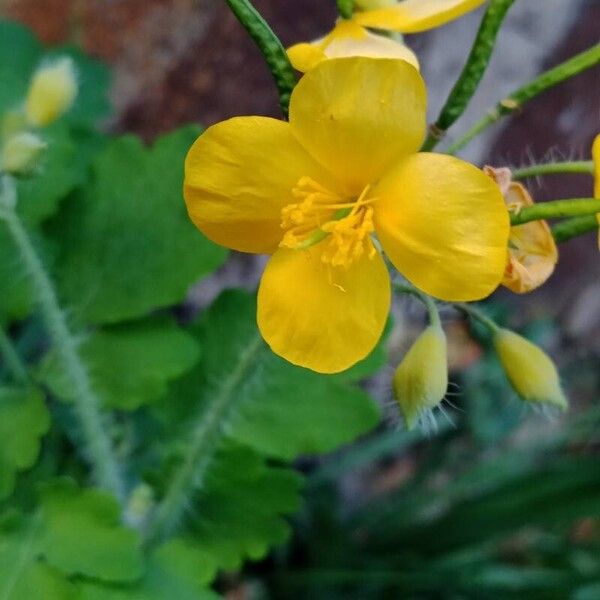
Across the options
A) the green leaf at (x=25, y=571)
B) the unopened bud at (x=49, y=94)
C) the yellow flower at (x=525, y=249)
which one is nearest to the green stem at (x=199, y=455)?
the green leaf at (x=25, y=571)

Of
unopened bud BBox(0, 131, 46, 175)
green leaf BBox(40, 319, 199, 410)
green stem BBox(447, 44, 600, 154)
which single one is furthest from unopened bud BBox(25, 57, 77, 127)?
green stem BBox(447, 44, 600, 154)

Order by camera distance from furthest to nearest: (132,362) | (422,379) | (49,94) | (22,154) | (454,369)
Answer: (454,369), (132,362), (49,94), (22,154), (422,379)

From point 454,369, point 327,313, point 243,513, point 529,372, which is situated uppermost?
point 327,313

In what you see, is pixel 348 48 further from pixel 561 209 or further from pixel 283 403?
pixel 283 403

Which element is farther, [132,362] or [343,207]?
[132,362]

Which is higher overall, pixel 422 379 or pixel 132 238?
pixel 422 379

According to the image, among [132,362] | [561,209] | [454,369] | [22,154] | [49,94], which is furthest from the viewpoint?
[454,369]

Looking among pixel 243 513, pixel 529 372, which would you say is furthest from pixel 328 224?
pixel 243 513

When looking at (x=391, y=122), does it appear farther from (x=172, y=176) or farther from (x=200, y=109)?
(x=200, y=109)
